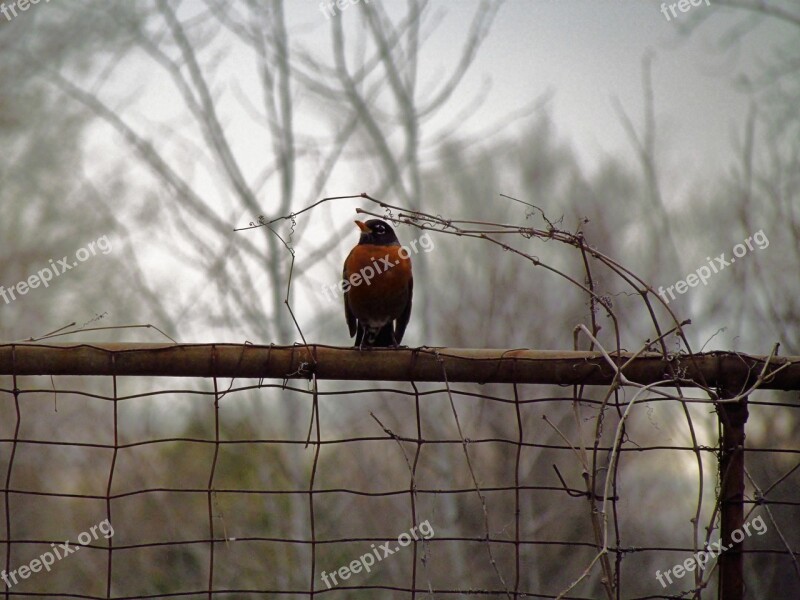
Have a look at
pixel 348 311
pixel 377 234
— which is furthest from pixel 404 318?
pixel 377 234

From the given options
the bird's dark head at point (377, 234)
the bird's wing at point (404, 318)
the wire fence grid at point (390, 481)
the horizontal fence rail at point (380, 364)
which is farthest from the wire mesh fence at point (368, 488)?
the horizontal fence rail at point (380, 364)

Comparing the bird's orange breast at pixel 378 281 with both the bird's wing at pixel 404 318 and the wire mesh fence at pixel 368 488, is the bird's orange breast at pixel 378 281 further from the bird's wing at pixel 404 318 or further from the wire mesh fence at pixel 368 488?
the wire mesh fence at pixel 368 488

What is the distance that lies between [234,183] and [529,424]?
3121 mm

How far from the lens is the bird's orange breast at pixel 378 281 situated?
9.02ft

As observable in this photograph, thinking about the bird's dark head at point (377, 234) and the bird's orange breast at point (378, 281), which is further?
the bird's dark head at point (377, 234)

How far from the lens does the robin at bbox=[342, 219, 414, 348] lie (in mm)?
2752

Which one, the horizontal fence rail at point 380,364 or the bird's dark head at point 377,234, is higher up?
the bird's dark head at point 377,234

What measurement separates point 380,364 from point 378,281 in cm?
143

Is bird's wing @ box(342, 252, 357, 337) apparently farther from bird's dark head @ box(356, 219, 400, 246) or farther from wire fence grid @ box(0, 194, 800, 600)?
wire fence grid @ box(0, 194, 800, 600)

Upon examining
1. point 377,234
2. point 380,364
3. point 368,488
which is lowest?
point 380,364

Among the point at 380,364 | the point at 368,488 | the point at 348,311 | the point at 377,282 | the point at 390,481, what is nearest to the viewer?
the point at 380,364

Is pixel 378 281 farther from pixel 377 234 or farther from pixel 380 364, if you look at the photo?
pixel 380 364

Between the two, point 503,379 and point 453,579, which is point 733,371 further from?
point 453,579

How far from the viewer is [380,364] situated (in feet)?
4.36
